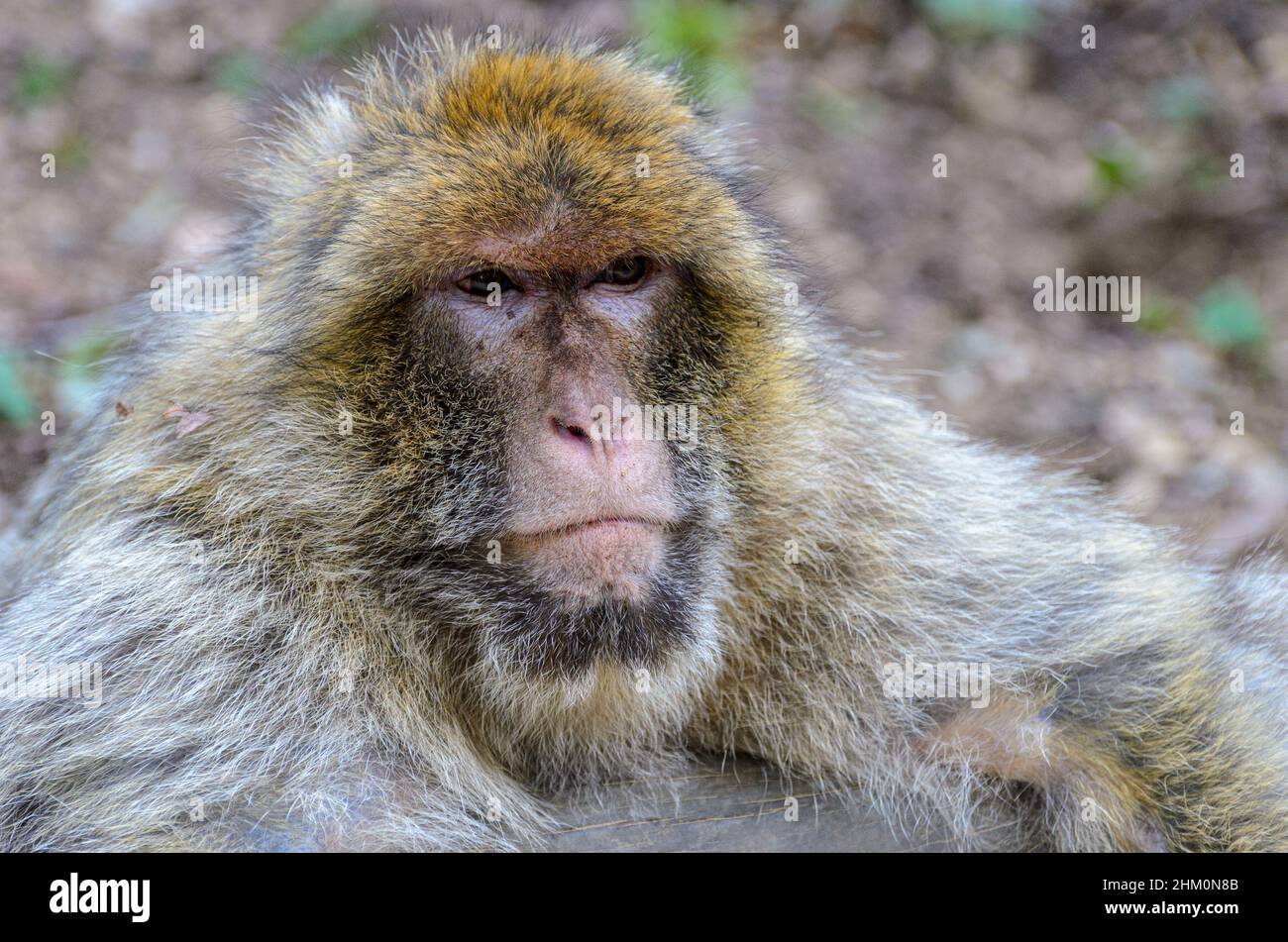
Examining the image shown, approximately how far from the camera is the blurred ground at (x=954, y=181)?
6.09m

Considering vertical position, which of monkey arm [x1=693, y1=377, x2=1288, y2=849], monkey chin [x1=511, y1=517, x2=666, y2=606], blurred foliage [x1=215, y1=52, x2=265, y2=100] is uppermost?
blurred foliage [x1=215, y1=52, x2=265, y2=100]

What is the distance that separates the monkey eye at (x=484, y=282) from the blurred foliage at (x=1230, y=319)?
473 cm

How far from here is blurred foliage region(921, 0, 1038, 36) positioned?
25.3 ft

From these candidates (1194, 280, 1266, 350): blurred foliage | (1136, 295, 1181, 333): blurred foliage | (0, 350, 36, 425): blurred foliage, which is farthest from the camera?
(1136, 295, 1181, 333): blurred foliage

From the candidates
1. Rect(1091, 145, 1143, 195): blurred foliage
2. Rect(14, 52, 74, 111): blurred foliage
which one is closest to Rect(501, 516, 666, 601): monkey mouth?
Rect(1091, 145, 1143, 195): blurred foliage

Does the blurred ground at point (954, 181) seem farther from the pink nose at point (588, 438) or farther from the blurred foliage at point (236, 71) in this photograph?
the pink nose at point (588, 438)

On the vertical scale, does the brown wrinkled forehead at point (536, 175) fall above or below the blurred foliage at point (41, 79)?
below

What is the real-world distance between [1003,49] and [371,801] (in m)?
6.28

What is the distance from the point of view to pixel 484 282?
297 cm

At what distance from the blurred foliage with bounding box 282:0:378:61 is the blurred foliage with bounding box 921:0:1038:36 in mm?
3160

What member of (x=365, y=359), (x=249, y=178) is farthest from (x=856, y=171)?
(x=365, y=359)

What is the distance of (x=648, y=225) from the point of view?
300cm

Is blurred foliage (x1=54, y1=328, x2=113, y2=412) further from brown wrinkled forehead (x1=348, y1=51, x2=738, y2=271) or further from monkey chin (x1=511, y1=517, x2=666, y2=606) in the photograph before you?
monkey chin (x1=511, y1=517, x2=666, y2=606)

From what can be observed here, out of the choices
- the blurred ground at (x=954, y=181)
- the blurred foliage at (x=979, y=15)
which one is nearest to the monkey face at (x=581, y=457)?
the blurred ground at (x=954, y=181)
